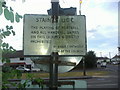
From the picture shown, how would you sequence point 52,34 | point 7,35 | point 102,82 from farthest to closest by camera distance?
point 102,82 → point 52,34 → point 7,35

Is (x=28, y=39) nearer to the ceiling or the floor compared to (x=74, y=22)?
nearer to the floor

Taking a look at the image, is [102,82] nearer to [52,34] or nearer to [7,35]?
[52,34]

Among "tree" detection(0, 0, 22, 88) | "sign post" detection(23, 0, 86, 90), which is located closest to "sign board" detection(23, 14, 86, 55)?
"sign post" detection(23, 0, 86, 90)

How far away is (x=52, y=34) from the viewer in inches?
125

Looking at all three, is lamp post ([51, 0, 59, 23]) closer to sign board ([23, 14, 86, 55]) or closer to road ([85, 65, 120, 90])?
sign board ([23, 14, 86, 55])

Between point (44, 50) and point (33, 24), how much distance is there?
0.36 meters

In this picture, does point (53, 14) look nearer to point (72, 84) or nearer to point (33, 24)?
point (33, 24)

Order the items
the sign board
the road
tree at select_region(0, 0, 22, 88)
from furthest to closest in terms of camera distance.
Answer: the road → the sign board → tree at select_region(0, 0, 22, 88)

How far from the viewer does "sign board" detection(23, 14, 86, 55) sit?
3.15 m

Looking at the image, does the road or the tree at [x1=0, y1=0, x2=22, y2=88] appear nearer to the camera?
the tree at [x1=0, y1=0, x2=22, y2=88]

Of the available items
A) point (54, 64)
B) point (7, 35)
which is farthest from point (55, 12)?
point (7, 35)

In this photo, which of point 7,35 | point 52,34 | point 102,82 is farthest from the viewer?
point 102,82

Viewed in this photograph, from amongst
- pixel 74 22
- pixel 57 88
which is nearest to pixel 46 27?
pixel 74 22

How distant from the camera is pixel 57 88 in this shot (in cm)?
317
